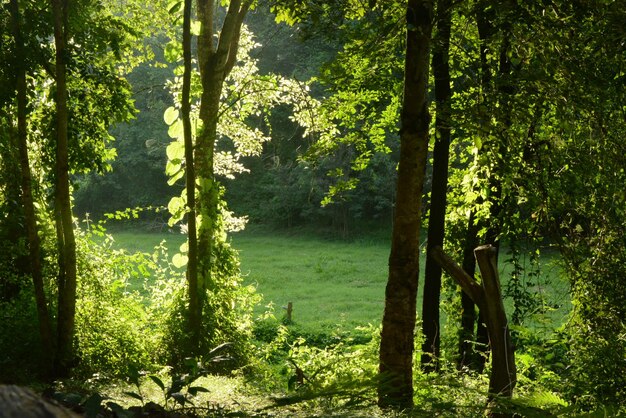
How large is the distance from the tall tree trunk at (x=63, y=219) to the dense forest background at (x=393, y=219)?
24mm

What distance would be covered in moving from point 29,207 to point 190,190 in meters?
2.36

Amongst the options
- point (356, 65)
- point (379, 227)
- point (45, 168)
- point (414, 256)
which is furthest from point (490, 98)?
point (379, 227)

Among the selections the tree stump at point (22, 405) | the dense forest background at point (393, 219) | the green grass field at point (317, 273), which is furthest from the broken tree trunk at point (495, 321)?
the green grass field at point (317, 273)

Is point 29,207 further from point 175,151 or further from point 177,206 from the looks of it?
point 175,151

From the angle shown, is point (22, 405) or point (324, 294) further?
point (324, 294)

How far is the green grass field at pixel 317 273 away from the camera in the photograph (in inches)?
864

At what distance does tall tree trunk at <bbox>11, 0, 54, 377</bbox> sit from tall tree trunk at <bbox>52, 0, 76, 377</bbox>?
0.45ft

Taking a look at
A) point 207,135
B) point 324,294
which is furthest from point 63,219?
point 324,294

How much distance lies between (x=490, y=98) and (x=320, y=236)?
32.6 meters

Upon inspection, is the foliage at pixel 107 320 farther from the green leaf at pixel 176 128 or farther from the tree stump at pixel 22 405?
the tree stump at pixel 22 405

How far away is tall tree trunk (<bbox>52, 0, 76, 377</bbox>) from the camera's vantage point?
7.77 m

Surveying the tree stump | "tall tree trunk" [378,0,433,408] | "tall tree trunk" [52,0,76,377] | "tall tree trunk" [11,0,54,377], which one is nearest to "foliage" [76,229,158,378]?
"tall tree trunk" [52,0,76,377]

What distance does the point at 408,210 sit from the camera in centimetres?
554

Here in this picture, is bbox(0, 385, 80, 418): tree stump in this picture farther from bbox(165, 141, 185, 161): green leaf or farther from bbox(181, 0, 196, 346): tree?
bbox(165, 141, 185, 161): green leaf
